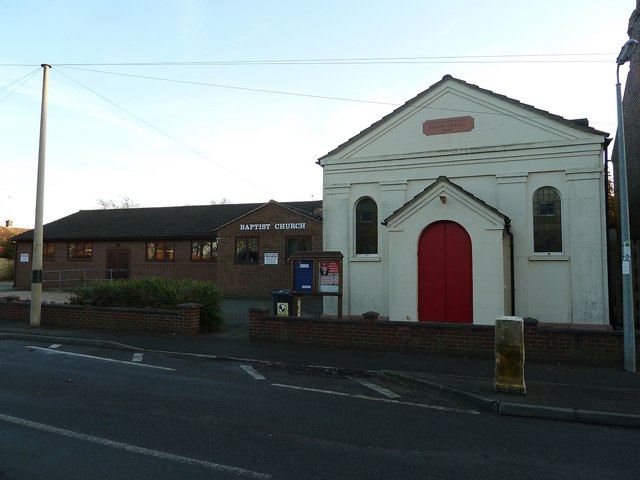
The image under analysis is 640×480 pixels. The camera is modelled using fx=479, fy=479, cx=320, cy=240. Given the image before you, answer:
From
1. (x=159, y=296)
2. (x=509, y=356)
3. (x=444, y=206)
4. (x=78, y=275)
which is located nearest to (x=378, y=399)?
(x=509, y=356)

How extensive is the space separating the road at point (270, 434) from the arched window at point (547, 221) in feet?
24.3

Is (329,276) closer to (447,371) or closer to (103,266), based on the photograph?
(447,371)

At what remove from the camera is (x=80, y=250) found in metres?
29.9

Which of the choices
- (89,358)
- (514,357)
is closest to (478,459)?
(514,357)

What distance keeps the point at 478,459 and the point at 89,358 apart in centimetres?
809

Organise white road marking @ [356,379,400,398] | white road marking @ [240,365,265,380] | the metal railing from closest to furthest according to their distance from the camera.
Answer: white road marking @ [356,379,400,398] < white road marking @ [240,365,265,380] < the metal railing

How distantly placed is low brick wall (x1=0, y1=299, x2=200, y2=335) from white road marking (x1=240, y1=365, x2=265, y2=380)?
3.70 meters

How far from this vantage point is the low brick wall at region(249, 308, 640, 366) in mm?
8992

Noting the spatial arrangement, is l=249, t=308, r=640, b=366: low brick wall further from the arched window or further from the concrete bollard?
the arched window

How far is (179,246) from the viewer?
27.5 metres

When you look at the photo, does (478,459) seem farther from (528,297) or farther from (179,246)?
(179,246)

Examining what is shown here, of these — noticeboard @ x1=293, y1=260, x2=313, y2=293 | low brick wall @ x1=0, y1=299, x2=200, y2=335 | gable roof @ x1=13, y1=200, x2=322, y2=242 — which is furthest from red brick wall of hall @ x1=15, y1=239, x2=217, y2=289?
noticeboard @ x1=293, y1=260, x2=313, y2=293

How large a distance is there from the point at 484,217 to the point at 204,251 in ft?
59.7

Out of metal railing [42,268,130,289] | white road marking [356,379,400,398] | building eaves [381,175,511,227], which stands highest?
building eaves [381,175,511,227]
